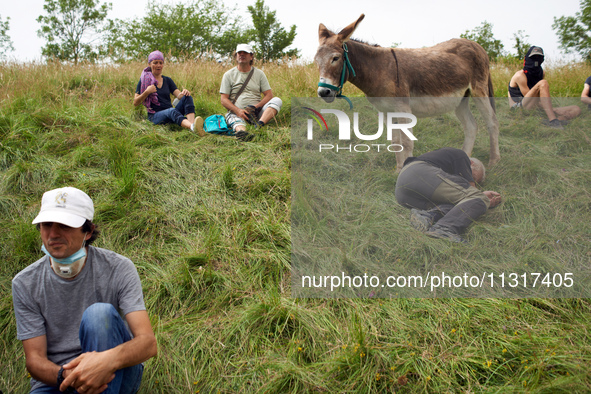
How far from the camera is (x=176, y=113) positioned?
5926mm

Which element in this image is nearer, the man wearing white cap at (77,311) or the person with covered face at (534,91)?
the man wearing white cap at (77,311)

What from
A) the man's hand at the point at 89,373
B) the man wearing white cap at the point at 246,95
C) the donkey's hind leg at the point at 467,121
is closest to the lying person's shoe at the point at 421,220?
the donkey's hind leg at the point at 467,121

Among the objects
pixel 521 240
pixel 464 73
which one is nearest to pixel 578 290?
pixel 521 240

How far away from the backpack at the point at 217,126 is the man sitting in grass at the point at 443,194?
9.43 feet

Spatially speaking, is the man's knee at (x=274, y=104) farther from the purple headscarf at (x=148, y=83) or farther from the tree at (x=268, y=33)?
the tree at (x=268, y=33)

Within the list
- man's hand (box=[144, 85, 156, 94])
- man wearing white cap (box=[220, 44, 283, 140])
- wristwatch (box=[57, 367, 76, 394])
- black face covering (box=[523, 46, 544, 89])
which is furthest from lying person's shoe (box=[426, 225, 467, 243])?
man's hand (box=[144, 85, 156, 94])

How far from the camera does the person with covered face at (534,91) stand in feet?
18.3

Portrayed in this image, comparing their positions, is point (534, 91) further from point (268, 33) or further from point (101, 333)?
point (268, 33)

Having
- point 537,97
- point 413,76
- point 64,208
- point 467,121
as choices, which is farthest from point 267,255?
point 537,97

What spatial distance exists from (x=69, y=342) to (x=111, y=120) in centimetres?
434

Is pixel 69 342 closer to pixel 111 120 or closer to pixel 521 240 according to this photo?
pixel 521 240

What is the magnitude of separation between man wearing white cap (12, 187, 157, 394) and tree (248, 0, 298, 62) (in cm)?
2405

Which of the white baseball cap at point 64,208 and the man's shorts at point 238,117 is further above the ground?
the man's shorts at point 238,117

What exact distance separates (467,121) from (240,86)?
3157 millimetres
